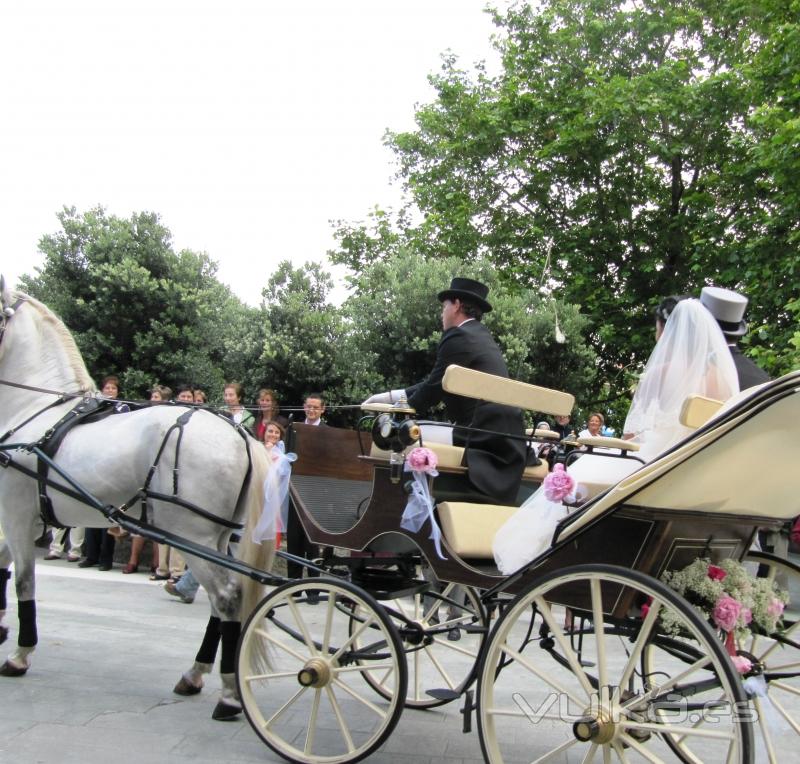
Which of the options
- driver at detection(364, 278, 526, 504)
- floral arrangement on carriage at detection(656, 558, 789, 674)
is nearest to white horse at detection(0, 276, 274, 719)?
driver at detection(364, 278, 526, 504)

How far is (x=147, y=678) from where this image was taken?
498cm

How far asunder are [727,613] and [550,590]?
65 cm

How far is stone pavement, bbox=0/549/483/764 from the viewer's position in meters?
3.79

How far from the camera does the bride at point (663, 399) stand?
11.3 ft

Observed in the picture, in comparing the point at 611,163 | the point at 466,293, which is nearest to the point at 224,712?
the point at 466,293

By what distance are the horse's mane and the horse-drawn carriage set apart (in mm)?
330

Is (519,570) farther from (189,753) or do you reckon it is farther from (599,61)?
(599,61)

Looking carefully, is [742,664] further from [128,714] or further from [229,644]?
[128,714]

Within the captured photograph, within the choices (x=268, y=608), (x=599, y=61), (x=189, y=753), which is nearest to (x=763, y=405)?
(x=268, y=608)

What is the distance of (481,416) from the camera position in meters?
4.43

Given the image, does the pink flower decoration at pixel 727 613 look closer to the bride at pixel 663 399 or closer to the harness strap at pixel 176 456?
the bride at pixel 663 399

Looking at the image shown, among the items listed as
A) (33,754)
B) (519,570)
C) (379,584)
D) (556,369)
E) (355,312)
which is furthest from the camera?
(556,369)

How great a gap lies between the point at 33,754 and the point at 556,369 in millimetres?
8597

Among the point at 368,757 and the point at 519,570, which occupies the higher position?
the point at 519,570
